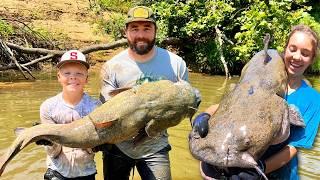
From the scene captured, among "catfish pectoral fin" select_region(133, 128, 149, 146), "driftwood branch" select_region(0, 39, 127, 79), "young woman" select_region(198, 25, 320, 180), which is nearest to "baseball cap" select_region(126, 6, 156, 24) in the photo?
"catfish pectoral fin" select_region(133, 128, 149, 146)

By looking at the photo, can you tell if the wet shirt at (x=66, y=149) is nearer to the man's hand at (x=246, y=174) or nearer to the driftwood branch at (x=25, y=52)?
the man's hand at (x=246, y=174)

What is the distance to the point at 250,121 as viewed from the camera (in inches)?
118

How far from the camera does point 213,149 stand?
2.93 metres

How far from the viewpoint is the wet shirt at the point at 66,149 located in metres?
3.98

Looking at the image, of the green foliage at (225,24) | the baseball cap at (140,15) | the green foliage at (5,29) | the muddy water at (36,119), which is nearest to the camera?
the baseball cap at (140,15)

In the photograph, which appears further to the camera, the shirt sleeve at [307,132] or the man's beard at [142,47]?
the man's beard at [142,47]

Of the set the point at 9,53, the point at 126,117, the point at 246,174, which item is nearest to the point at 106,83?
the point at 126,117

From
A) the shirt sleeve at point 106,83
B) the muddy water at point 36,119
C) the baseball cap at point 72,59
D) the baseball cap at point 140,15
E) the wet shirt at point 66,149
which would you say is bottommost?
the muddy water at point 36,119

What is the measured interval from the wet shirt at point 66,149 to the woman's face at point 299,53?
172cm

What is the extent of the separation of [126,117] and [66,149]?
688 millimetres

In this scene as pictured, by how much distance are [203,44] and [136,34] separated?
40.7 feet

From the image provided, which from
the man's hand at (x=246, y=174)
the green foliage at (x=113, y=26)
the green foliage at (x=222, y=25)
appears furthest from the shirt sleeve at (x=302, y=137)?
the green foliage at (x=113, y=26)

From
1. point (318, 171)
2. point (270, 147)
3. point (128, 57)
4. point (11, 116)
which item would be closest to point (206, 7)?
point (11, 116)

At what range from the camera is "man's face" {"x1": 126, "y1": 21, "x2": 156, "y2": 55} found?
414 cm
